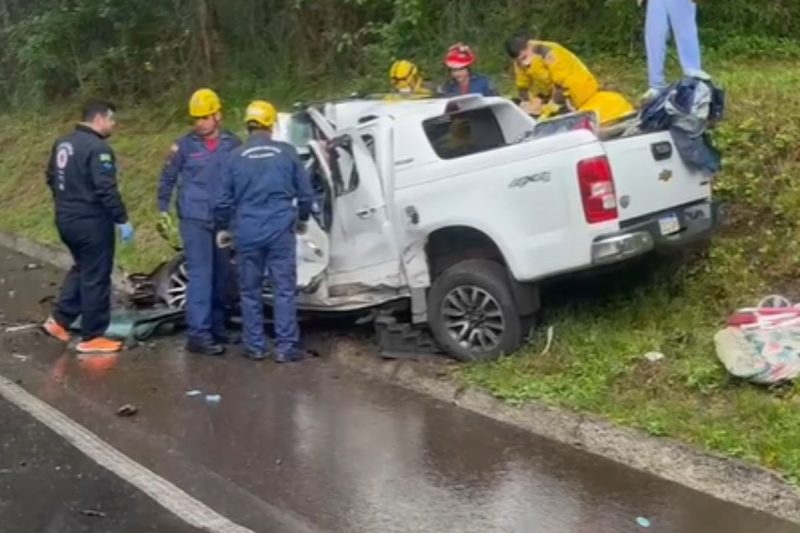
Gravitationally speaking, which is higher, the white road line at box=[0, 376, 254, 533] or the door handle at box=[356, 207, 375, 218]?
the door handle at box=[356, 207, 375, 218]

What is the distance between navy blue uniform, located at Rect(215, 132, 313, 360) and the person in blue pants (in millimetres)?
3281

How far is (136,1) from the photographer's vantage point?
21391mm

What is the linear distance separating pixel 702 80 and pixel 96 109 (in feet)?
14.6

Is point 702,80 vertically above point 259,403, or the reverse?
point 702,80

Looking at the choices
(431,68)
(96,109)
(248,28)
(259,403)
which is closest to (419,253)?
(259,403)

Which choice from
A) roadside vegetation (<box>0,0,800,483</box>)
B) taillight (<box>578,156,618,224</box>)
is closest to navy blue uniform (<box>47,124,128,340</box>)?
roadside vegetation (<box>0,0,800,483</box>)

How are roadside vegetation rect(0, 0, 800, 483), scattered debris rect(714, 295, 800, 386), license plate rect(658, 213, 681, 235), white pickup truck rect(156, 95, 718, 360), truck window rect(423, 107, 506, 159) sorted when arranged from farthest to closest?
truck window rect(423, 107, 506, 159) < license plate rect(658, 213, 681, 235) < white pickup truck rect(156, 95, 718, 360) < roadside vegetation rect(0, 0, 800, 483) < scattered debris rect(714, 295, 800, 386)

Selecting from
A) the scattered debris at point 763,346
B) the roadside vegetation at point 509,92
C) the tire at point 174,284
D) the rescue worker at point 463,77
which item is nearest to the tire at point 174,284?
the tire at point 174,284

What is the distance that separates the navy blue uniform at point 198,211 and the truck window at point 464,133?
1.69m

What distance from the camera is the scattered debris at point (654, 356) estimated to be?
807cm

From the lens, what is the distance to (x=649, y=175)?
8328mm

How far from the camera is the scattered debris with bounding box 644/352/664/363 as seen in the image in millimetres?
8070

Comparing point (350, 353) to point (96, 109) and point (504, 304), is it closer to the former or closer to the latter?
point (504, 304)

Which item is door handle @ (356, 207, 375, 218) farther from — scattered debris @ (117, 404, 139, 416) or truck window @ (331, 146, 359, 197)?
scattered debris @ (117, 404, 139, 416)
